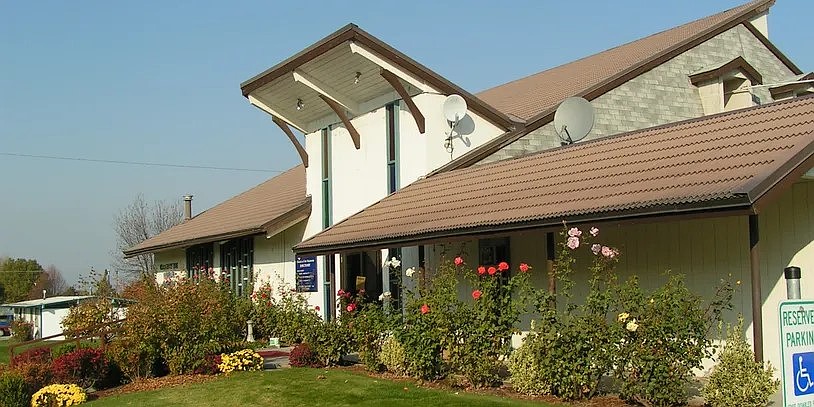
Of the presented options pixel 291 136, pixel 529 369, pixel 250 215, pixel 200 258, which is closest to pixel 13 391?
pixel 529 369

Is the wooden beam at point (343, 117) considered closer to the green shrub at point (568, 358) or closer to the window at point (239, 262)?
the window at point (239, 262)

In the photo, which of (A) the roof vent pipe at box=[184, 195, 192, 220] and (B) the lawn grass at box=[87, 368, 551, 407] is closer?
(B) the lawn grass at box=[87, 368, 551, 407]

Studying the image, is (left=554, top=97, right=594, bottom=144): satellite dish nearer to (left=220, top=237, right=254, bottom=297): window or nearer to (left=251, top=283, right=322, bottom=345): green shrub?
(left=251, top=283, right=322, bottom=345): green shrub

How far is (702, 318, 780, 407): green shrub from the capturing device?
970 cm

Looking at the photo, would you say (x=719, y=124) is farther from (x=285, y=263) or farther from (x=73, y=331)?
(x=285, y=263)

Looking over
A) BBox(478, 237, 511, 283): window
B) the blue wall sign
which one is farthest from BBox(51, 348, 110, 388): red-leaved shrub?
the blue wall sign

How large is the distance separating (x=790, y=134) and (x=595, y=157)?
→ 359 centimetres

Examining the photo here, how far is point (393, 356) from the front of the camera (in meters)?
14.4

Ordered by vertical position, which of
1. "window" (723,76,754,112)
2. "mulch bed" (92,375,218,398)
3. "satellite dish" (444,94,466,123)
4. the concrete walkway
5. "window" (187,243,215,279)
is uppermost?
"window" (723,76,754,112)

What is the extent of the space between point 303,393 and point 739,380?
616 cm

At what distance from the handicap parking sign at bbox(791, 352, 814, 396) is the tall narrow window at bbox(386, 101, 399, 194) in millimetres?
15592

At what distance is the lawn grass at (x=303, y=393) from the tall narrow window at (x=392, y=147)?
5369mm

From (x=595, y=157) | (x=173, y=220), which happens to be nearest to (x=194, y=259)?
(x=595, y=157)

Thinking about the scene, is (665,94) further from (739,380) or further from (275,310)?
(739,380)
